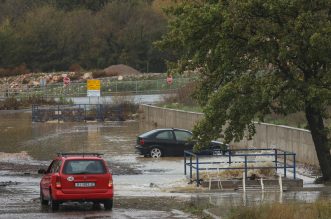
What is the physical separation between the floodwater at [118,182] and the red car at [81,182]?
336 mm

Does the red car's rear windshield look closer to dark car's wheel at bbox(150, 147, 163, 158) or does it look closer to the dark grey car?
the dark grey car

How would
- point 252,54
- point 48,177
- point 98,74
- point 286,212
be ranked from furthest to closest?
point 98,74
point 252,54
point 48,177
point 286,212

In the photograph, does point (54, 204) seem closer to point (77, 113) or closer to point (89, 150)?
point (89, 150)

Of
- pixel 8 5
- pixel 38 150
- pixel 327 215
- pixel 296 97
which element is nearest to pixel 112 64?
pixel 8 5

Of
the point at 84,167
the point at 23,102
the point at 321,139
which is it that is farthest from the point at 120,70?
the point at 84,167

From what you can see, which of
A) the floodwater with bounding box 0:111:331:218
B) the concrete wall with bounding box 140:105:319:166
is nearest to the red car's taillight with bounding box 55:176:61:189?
the floodwater with bounding box 0:111:331:218

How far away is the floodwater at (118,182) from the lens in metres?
22.1

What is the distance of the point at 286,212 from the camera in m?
16.2

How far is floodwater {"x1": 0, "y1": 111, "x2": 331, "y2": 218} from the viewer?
72.5 feet

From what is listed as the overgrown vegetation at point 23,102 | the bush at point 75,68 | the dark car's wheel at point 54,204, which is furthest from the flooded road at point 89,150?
the bush at point 75,68

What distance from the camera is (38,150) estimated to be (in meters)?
45.4

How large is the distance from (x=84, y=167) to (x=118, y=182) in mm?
8734

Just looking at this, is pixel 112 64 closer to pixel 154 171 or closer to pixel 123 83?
pixel 123 83

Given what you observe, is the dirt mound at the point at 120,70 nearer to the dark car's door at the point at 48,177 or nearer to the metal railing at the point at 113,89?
the metal railing at the point at 113,89
